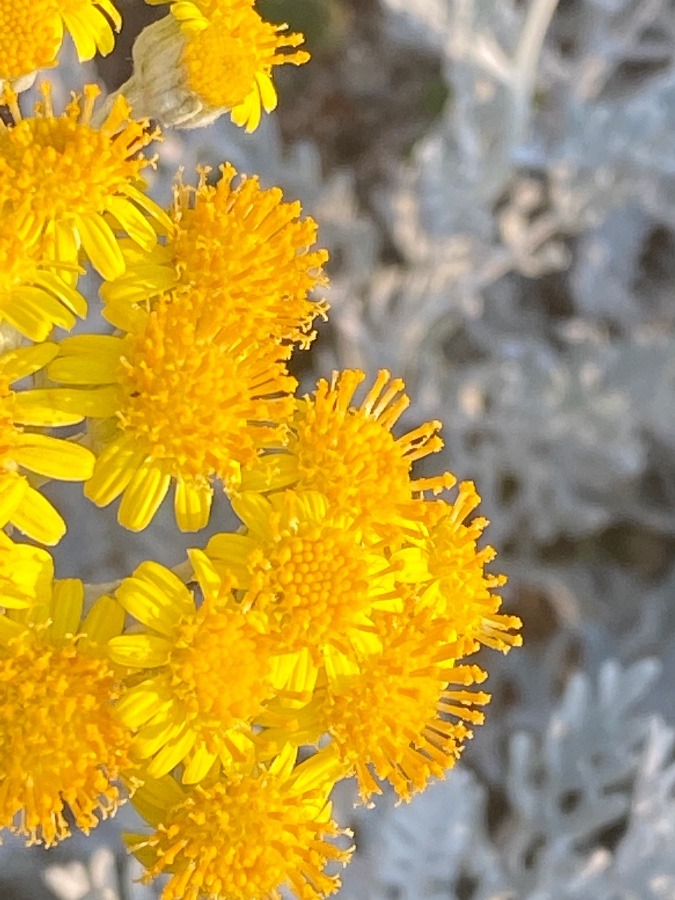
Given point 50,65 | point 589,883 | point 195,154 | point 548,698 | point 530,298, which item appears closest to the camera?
point 50,65

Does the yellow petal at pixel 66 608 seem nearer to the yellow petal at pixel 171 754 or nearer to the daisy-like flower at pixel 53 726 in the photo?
the daisy-like flower at pixel 53 726

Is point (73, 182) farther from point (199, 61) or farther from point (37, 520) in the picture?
point (37, 520)

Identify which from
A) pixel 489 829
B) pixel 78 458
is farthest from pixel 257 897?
pixel 489 829

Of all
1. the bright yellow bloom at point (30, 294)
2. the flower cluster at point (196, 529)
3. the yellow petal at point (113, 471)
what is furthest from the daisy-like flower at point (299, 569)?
the bright yellow bloom at point (30, 294)

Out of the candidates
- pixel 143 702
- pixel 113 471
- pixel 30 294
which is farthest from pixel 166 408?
pixel 143 702

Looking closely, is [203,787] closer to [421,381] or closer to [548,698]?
[421,381]

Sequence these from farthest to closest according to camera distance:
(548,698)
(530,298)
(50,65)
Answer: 1. (530,298)
2. (548,698)
3. (50,65)

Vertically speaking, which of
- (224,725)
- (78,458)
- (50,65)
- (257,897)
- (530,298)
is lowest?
(257,897)
